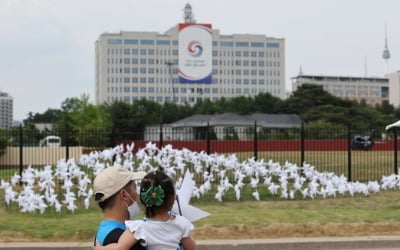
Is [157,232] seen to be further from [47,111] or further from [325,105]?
[47,111]

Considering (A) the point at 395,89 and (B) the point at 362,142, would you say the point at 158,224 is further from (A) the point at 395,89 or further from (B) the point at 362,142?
(A) the point at 395,89

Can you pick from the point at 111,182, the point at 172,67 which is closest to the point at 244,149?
the point at 111,182

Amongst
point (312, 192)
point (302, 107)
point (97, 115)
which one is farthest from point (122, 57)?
point (312, 192)

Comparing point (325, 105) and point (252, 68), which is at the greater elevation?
point (252, 68)

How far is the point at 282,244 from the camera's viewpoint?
10125 mm

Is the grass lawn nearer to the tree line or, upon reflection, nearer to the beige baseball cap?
the beige baseball cap

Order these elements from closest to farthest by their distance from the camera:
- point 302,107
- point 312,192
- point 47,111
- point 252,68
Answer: point 312,192
point 302,107
point 47,111
point 252,68

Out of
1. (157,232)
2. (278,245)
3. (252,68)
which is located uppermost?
(252,68)

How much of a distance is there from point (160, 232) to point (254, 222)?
848cm

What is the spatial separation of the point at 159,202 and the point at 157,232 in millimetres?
183

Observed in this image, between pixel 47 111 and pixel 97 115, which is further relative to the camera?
pixel 47 111

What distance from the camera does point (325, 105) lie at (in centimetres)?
9200

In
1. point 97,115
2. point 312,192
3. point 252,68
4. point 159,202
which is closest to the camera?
point 159,202

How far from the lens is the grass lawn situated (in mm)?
10797
